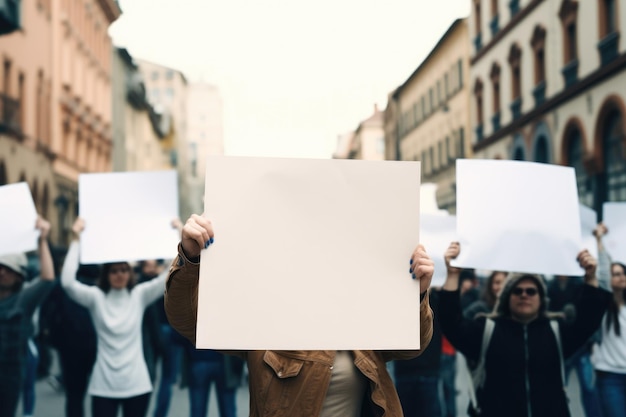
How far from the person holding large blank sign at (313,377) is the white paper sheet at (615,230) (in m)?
3.92

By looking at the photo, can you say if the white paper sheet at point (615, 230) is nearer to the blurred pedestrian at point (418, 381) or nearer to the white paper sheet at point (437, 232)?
the white paper sheet at point (437, 232)

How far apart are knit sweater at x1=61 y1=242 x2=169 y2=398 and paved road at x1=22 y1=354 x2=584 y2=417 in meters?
3.71

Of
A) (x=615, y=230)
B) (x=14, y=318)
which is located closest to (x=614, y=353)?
(x=615, y=230)

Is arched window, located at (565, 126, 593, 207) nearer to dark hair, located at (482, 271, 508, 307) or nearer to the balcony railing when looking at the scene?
the balcony railing

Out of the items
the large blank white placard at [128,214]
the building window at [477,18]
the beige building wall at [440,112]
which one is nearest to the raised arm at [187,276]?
the large blank white placard at [128,214]

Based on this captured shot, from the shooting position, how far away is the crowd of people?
137 inches

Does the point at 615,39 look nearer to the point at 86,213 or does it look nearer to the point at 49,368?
the point at 49,368

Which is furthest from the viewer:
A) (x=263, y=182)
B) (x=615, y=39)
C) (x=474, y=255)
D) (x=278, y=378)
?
(x=615, y=39)

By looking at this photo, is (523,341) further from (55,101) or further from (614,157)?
(55,101)

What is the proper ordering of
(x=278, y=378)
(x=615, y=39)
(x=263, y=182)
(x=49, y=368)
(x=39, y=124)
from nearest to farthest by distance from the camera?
(x=263, y=182)
(x=278, y=378)
(x=49, y=368)
(x=615, y=39)
(x=39, y=124)

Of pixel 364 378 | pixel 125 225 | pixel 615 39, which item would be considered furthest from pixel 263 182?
pixel 615 39

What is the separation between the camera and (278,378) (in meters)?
3.48

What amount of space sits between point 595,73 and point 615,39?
5.00 feet

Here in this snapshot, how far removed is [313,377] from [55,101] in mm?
33077
